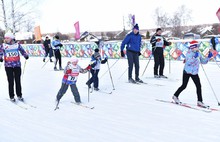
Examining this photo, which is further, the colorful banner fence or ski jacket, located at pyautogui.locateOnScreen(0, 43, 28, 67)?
the colorful banner fence

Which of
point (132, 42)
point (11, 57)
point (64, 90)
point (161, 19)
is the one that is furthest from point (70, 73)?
point (161, 19)

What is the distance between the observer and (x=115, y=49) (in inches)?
666

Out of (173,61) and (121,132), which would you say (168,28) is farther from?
(121,132)

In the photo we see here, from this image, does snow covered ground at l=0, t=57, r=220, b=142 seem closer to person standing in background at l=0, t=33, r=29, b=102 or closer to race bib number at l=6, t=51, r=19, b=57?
person standing in background at l=0, t=33, r=29, b=102

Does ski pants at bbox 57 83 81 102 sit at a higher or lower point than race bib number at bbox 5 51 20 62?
lower

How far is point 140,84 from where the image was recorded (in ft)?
25.6

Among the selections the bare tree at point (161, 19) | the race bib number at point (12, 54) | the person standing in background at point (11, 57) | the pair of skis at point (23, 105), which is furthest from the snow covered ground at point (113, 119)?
the bare tree at point (161, 19)

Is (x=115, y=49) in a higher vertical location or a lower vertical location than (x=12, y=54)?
lower

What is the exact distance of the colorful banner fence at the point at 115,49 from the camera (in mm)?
13008

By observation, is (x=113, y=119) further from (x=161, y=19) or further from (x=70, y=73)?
(x=161, y=19)

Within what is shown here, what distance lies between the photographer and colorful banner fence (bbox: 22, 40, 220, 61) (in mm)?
13008

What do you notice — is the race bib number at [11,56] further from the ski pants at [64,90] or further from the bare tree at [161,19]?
the bare tree at [161,19]

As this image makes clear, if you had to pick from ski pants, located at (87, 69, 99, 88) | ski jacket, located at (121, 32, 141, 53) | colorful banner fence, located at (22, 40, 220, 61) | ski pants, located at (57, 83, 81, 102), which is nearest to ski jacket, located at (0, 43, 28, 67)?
ski pants, located at (57, 83, 81, 102)

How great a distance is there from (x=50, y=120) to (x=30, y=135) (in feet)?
2.43
